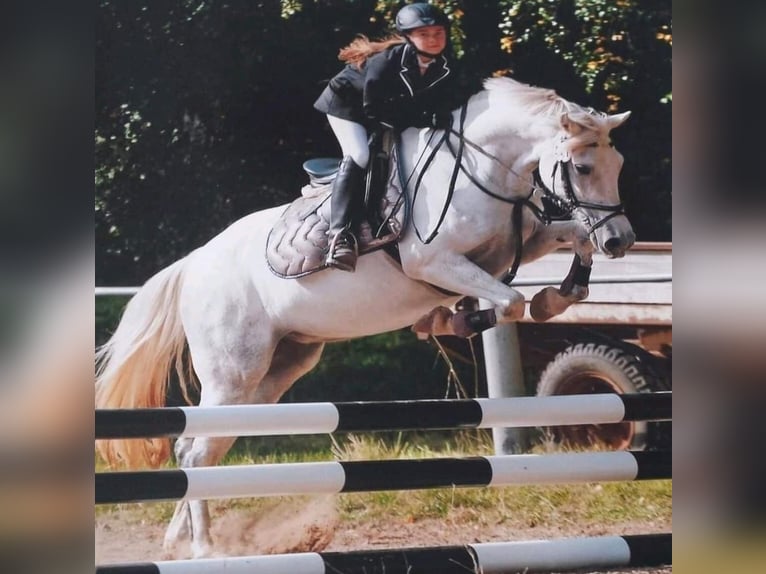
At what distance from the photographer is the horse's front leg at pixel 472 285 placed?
364cm

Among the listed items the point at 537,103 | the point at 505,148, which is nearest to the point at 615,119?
the point at 537,103

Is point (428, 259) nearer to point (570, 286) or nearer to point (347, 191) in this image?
point (347, 191)

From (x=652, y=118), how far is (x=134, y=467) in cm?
205

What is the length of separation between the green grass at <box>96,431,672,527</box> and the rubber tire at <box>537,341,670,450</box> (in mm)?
136

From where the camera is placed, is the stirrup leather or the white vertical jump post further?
the white vertical jump post

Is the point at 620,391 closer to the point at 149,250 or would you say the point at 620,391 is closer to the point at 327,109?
the point at 327,109

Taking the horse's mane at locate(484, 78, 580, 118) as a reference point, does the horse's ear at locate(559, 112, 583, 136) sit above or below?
below

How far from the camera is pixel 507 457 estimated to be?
359 cm

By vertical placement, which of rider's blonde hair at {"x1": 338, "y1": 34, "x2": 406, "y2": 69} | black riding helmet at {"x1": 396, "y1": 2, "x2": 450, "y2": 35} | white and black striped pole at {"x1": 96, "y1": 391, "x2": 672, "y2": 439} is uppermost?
black riding helmet at {"x1": 396, "y1": 2, "x2": 450, "y2": 35}

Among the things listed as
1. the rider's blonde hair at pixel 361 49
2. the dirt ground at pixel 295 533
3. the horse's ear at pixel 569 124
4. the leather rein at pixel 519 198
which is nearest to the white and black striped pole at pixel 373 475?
the dirt ground at pixel 295 533

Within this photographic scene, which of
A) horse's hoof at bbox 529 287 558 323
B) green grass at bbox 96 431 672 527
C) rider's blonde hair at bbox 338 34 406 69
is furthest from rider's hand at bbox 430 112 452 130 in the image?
green grass at bbox 96 431 672 527

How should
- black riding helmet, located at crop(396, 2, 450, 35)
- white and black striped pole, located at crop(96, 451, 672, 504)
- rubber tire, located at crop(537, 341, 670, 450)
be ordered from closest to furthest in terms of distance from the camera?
white and black striped pole, located at crop(96, 451, 672, 504)
black riding helmet, located at crop(396, 2, 450, 35)
rubber tire, located at crop(537, 341, 670, 450)

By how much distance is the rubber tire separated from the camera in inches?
154

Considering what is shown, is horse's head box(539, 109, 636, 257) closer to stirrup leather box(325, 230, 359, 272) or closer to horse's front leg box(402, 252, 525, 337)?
horse's front leg box(402, 252, 525, 337)
